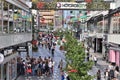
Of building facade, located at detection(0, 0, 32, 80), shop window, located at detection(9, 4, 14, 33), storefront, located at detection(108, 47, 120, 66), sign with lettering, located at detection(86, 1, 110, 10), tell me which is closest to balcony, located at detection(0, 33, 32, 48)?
building facade, located at detection(0, 0, 32, 80)

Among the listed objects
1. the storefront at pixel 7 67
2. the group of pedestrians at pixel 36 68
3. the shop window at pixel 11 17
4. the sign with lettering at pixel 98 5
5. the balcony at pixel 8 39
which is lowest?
the group of pedestrians at pixel 36 68

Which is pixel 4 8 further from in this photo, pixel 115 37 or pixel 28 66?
pixel 115 37

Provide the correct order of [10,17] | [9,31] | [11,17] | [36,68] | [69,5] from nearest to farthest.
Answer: [9,31] → [10,17] → [11,17] → [36,68] → [69,5]

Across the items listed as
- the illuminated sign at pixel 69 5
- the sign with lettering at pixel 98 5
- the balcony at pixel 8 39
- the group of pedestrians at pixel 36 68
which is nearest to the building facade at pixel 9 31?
the balcony at pixel 8 39

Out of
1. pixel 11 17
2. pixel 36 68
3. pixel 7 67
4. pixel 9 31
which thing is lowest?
pixel 36 68

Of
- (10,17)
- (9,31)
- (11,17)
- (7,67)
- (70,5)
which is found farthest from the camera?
(70,5)

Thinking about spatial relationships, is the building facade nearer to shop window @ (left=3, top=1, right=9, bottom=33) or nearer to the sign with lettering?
shop window @ (left=3, top=1, right=9, bottom=33)

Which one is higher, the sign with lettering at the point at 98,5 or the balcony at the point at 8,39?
the sign with lettering at the point at 98,5

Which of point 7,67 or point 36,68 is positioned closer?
point 7,67

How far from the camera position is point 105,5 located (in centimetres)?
4172

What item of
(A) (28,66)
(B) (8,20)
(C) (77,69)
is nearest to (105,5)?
(A) (28,66)

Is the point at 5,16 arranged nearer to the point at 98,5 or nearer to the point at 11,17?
the point at 11,17

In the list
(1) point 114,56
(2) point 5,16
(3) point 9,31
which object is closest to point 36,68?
(3) point 9,31

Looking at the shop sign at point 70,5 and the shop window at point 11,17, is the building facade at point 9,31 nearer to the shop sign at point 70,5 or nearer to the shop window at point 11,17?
the shop window at point 11,17
